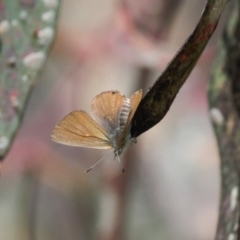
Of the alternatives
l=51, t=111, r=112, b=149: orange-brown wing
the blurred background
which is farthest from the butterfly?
the blurred background

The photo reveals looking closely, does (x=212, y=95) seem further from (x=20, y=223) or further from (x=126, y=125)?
(x=20, y=223)

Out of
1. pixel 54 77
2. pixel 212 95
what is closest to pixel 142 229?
pixel 54 77

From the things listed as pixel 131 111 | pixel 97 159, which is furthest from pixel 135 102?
pixel 97 159

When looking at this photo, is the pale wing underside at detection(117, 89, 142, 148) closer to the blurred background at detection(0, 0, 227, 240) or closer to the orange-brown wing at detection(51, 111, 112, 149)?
the orange-brown wing at detection(51, 111, 112, 149)

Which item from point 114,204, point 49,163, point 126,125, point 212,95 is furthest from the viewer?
point 49,163

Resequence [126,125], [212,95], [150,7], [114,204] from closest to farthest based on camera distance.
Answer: [126,125], [212,95], [150,7], [114,204]

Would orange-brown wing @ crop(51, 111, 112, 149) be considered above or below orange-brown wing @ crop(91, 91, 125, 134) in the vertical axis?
below

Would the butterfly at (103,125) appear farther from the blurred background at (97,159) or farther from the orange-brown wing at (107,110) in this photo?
the blurred background at (97,159)
